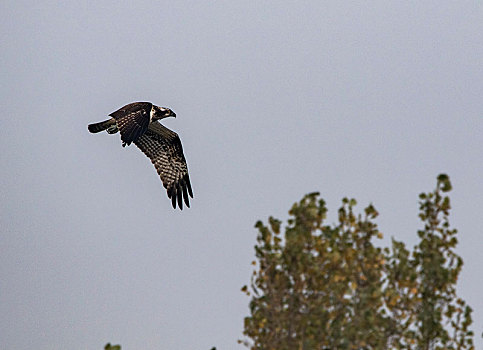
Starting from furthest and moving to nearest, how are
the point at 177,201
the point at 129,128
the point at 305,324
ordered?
the point at 177,201, the point at 129,128, the point at 305,324

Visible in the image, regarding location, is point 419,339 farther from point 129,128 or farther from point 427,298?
point 129,128

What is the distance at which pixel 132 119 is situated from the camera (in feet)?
63.4

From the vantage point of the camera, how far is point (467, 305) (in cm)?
827

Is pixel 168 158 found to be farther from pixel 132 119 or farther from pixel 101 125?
pixel 132 119

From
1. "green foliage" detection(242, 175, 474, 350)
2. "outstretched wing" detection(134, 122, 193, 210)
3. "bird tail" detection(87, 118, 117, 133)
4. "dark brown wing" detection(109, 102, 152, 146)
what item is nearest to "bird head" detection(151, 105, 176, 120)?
"dark brown wing" detection(109, 102, 152, 146)

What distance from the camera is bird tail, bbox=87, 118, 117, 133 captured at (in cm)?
2044

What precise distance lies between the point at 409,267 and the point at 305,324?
1.39 meters

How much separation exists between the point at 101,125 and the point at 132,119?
1.68 m

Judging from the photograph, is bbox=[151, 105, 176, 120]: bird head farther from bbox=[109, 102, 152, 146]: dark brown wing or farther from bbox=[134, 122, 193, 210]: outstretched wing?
bbox=[134, 122, 193, 210]: outstretched wing

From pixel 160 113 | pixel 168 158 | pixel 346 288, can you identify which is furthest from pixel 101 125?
pixel 346 288

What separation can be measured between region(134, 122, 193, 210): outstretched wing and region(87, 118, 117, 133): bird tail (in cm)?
294

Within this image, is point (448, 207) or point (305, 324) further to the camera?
point (448, 207)

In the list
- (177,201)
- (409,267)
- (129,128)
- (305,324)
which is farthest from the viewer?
(177,201)

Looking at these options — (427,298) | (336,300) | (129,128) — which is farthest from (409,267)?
(129,128)
